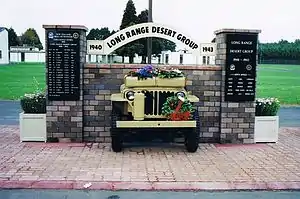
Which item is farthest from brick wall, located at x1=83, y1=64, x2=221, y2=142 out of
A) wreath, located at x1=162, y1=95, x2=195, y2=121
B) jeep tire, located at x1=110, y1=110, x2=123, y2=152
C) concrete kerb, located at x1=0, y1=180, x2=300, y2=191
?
concrete kerb, located at x1=0, y1=180, x2=300, y2=191

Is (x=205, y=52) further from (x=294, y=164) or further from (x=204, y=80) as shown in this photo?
(x=294, y=164)

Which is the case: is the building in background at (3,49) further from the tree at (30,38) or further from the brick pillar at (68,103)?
the brick pillar at (68,103)

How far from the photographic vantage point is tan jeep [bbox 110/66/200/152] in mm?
8383

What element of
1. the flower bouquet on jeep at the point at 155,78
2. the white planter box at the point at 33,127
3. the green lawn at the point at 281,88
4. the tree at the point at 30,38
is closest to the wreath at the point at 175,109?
the flower bouquet on jeep at the point at 155,78

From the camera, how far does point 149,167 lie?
7348mm

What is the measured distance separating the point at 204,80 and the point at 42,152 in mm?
3785

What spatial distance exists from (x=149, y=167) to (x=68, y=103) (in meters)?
3.01

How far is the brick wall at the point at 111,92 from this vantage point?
9.71 metres

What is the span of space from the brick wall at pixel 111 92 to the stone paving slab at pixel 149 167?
383 mm

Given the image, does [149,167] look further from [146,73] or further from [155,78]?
[146,73]

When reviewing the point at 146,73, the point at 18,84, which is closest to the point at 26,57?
the point at 18,84

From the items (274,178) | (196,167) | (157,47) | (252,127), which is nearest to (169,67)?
(252,127)

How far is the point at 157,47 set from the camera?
27.3m

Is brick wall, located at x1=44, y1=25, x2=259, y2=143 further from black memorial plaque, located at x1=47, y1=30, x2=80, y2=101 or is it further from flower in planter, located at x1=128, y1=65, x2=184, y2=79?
flower in planter, located at x1=128, y1=65, x2=184, y2=79
